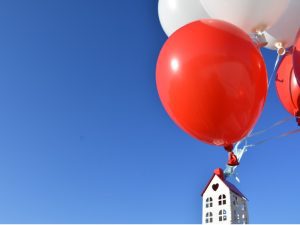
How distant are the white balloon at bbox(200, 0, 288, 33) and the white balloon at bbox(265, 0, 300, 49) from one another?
0.13 meters

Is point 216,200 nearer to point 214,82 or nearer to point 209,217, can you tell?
point 209,217

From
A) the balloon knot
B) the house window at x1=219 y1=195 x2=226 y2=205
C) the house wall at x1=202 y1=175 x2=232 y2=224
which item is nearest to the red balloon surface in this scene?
the balloon knot

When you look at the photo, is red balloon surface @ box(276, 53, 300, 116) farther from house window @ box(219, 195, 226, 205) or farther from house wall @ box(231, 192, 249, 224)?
house wall @ box(231, 192, 249, 224)

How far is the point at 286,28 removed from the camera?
271 centimetres

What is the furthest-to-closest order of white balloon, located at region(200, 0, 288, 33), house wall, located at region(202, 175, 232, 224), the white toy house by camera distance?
the white toy house
house wall, located at region(202, 175, 232, 224)
white balloon, located at region(200, 0, 288, 33)

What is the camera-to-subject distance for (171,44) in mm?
2230

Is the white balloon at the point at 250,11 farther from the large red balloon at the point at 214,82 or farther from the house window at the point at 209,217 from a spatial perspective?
the house window at the point at 209,217

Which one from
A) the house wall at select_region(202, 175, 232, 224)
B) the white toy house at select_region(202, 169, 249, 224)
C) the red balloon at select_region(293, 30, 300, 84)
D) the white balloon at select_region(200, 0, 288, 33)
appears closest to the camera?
the red balloon at select_region(293, 30, 300, 84)

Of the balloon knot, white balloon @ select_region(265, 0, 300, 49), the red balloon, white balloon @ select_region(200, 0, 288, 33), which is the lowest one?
the balloon knot

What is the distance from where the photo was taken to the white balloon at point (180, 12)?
2762 mm

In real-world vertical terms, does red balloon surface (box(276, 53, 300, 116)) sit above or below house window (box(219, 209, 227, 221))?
below

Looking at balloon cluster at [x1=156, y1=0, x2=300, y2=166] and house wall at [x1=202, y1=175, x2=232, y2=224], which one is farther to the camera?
house wall at [x1=202, y1=175, x2=232, y2=224]

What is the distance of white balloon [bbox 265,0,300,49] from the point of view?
2.63 m

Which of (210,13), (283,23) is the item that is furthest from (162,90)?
(283,23)
